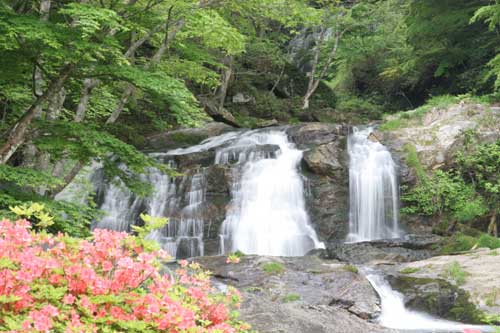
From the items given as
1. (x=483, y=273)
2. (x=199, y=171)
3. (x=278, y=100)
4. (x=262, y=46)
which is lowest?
(x=483, y=273)

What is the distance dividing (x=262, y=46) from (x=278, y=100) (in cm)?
320

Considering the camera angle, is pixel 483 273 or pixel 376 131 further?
pixel 376 131

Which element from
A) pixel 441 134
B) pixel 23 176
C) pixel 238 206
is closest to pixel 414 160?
pixel 441 134

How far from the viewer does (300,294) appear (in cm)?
764

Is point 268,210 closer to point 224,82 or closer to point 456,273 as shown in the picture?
point 456,273

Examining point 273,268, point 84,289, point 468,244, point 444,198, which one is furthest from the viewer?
point 444,198

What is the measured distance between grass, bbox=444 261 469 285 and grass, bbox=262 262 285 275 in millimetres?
3141

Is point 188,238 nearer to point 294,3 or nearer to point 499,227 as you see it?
point 294,3

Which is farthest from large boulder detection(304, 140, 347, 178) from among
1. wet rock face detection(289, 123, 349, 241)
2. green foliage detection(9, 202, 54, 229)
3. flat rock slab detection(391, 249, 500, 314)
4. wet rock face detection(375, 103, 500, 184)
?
green foliage detection(9, 202, 54, 229)

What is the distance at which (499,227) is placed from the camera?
516 inches

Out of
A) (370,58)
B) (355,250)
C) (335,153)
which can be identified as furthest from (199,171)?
(370,58)

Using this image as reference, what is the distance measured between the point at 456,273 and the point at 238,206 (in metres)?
6.91

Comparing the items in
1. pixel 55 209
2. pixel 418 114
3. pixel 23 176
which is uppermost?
pixel 418 114

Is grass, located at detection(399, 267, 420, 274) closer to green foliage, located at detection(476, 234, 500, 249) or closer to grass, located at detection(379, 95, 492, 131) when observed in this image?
green foliage, located at detection(476, 234, 500, 249)
